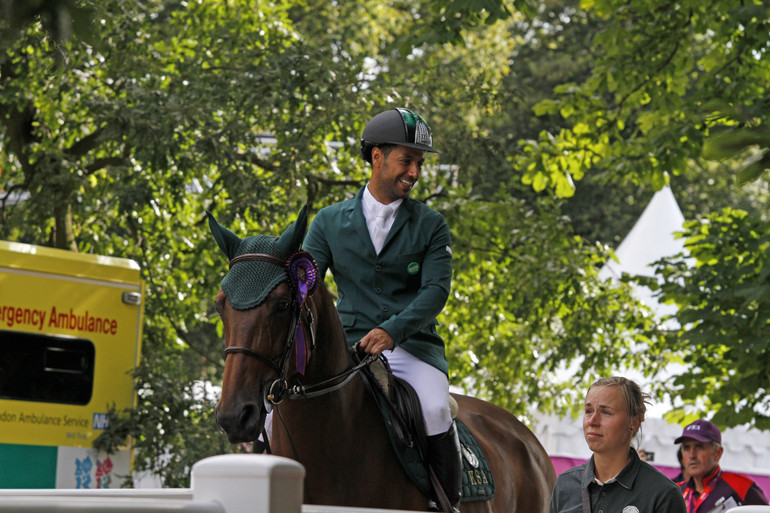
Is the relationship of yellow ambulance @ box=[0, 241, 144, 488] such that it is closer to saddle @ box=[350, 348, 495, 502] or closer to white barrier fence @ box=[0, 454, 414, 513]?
saddle @ box=[350, 348, 495, 502]

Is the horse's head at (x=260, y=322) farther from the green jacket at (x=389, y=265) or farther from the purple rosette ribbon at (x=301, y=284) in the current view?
the green jacket at (x=389, y=265)

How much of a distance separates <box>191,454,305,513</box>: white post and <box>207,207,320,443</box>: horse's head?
6.97ft

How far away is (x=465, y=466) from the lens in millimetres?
5410

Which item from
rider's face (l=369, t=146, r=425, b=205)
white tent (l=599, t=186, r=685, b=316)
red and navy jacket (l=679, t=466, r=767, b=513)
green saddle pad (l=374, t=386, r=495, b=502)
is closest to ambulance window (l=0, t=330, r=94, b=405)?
green saddle pad (l=374, t=386, r=495, b=502)

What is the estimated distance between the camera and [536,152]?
500 inches

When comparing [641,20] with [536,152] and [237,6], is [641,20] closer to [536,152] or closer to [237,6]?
[536,152]

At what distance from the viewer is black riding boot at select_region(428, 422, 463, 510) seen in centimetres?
500

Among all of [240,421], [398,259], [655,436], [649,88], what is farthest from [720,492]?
[655,436]

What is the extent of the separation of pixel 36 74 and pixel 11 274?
419 cm

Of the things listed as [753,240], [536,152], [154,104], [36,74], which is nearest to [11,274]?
[154,104]

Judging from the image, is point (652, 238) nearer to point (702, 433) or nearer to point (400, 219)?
point (702, 433)

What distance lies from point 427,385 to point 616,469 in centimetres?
128

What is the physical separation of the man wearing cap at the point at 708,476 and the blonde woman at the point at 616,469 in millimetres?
4036

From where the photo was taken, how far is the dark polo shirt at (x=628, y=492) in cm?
379
